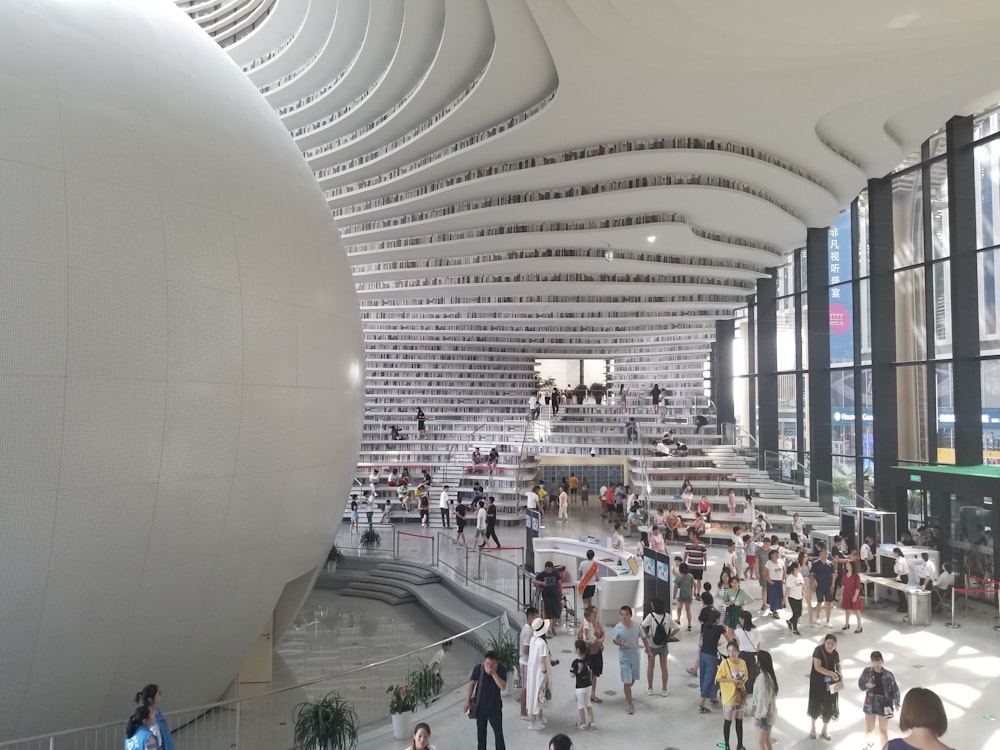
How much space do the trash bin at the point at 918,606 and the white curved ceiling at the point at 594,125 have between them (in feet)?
26.9

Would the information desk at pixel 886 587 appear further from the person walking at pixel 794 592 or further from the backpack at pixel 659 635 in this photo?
the backpack at pixel 659 635

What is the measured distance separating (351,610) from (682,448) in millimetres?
11847

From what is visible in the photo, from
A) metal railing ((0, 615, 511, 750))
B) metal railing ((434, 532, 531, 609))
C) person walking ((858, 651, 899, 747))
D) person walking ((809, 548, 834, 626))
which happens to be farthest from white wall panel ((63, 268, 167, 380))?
person walking ((809, 548, 834, 626))

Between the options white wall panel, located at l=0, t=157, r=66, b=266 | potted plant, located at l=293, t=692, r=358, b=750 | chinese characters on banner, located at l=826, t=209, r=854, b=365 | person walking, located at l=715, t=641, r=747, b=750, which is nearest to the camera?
white wall panel, located at l=0, t=157, r=66, b=266

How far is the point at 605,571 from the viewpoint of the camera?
1133 cm

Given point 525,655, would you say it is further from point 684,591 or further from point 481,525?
point 481,525

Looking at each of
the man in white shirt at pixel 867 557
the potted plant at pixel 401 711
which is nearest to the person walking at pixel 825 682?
the potted plant at pixel 401 711

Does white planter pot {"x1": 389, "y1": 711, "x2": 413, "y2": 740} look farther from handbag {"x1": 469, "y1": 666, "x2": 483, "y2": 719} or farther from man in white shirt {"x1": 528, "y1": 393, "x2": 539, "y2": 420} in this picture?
man in white shirt {"x1": 528, "y1": 393, "x2": 539, "y2": 420}

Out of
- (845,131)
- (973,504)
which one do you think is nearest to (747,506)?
(973,504)

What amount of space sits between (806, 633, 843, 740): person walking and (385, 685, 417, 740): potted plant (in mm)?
3742

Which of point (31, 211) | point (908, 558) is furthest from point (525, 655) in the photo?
point (908, 558)

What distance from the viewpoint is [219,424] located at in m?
5.50

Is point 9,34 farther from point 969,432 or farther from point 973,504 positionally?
point 969,432

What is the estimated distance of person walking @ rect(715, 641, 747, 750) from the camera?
6.00 meters
